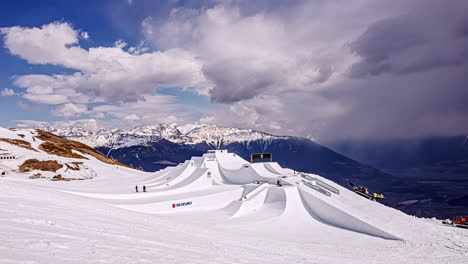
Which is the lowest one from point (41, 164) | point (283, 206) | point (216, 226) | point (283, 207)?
point (216, 226)

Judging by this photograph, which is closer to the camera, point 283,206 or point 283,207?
point 283,207

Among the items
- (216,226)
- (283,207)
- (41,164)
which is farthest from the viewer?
(41,164)

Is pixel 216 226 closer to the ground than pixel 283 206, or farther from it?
closer to the ground

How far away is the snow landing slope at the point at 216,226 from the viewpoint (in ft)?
30.7

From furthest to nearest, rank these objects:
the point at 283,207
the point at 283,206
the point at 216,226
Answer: the point at 283,206 < the point at 283,207 < the point at 216,226

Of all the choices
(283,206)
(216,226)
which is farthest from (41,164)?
(283,206)

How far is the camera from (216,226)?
27266 mm

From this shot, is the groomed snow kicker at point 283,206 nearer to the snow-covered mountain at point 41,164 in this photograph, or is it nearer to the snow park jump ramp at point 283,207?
the snow park jump ramp at point 283,207

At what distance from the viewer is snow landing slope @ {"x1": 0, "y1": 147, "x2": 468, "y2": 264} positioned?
30.7 feet

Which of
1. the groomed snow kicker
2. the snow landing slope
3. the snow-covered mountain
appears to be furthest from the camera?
the snow-covered mountain

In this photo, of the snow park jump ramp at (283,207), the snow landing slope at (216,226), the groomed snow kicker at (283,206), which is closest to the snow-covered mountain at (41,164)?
the snow landing slope at (216,226)

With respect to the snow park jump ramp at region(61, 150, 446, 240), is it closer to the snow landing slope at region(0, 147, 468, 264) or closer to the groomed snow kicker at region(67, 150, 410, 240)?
the groomed snow kicker at region(67, 150, 410, 240)

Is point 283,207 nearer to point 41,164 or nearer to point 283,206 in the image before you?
point 283,206

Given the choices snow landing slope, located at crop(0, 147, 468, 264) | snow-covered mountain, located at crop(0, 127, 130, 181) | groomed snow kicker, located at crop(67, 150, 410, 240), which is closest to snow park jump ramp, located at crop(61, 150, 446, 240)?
groomed snow kicker, located at crop(67, 150, 410, 240)
